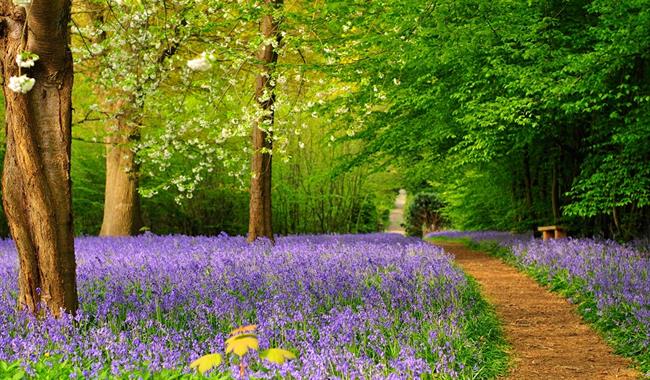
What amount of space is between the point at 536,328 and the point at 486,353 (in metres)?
1.97

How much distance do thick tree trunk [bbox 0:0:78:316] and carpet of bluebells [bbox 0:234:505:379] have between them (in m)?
0.35

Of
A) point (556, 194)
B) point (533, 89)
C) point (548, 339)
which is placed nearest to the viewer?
point (548, 339)

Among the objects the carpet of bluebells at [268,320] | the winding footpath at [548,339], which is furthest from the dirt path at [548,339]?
the carpet of bluebells at [268,320]

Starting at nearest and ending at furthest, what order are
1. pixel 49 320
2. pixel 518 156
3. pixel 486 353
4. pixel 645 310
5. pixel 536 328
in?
pixel 49 320
pixel 486 353
pixel 645 310
pixel 536 328
pixel 518 156

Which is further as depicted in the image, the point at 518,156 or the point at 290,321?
the point at 518,156

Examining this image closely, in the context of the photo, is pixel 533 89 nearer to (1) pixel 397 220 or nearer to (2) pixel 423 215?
(2) pixel 423 215

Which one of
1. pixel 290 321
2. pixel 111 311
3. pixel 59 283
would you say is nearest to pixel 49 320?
pixel 59 283

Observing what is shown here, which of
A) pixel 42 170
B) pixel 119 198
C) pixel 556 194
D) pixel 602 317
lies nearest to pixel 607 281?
pixel 602 317

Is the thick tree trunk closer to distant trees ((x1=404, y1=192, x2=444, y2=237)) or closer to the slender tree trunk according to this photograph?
the slender tree trunk

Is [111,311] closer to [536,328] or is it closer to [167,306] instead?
[167,306]

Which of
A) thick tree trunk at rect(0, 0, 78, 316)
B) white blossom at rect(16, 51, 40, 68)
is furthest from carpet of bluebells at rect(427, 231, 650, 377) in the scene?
white blossom at rect(16, 51, 40, 68)

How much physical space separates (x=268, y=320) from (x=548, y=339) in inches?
132

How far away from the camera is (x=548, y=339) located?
22.6ft

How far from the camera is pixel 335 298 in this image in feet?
21.4
